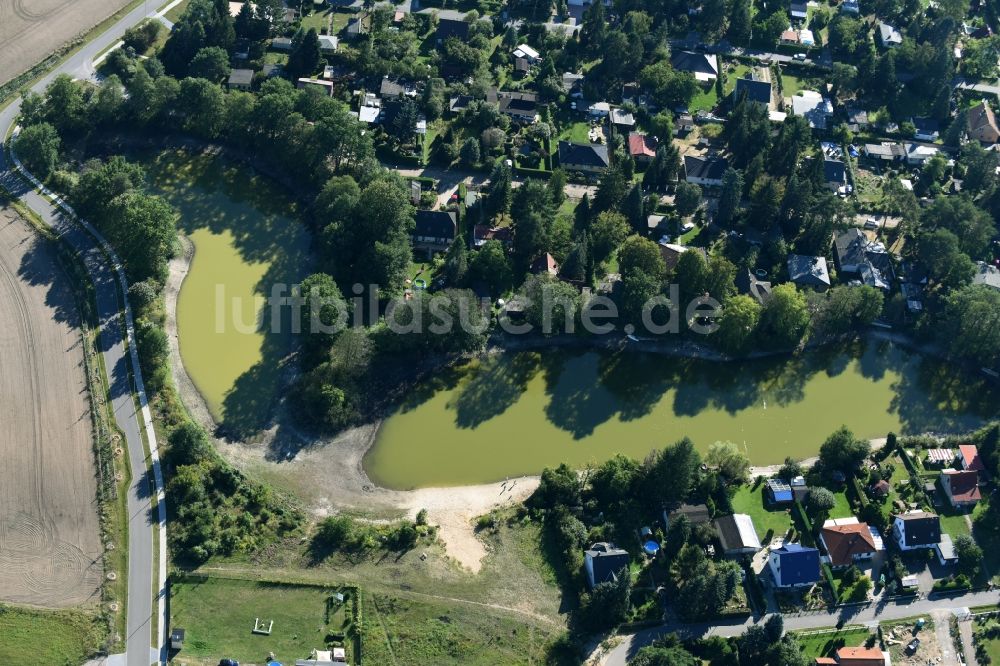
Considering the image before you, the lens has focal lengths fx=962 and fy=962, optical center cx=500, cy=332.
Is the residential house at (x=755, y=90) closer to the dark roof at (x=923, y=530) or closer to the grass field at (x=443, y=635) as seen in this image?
the dark roof at (x=923, y=530)

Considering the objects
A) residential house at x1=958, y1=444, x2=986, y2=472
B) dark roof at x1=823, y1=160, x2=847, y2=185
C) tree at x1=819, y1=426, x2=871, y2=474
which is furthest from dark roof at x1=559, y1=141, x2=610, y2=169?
residential house at x1=958, y1=444, x2=986, y2=472

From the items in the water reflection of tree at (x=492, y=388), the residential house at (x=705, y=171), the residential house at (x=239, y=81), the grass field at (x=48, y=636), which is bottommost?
the grass field at (x=48, y=636)

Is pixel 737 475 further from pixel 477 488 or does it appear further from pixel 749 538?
pixel 477 488

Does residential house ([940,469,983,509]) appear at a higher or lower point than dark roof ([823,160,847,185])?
lower

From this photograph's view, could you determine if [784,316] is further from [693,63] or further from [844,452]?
[693,63]

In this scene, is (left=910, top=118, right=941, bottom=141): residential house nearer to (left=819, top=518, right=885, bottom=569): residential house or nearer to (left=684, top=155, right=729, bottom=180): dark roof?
(left=684, top=155, right=729, bottom=180): dark roof

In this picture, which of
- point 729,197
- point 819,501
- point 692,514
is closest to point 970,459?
point 819,501

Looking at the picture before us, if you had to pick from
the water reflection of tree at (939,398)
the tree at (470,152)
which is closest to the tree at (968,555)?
the water reflection of tree at (939,398)
